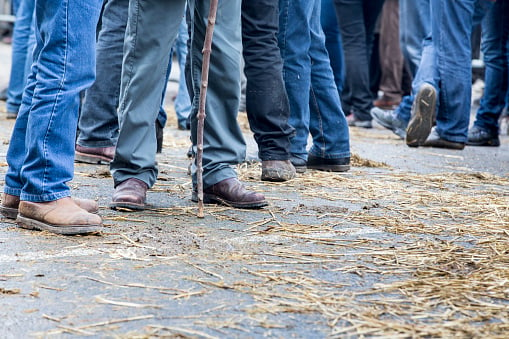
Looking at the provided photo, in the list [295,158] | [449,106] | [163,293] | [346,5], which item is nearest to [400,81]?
[346,5]

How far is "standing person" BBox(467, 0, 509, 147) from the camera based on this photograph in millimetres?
7164

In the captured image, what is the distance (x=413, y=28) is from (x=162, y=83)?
14.4 ft

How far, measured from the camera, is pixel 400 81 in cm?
1084

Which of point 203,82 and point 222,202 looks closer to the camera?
point 203,82

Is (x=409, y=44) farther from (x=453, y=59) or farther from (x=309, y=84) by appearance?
(x=309, y=84)

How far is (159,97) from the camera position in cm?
376

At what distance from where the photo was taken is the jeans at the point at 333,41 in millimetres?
7684

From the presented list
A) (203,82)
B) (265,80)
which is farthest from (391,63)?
(203,82)

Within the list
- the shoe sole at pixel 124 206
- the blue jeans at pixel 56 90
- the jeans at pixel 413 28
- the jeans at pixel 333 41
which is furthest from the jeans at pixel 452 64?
the blue jeans at pixel 56 90

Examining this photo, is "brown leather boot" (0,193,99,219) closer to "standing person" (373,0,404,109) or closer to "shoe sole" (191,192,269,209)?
"shoe sole" (191,192,269,209)

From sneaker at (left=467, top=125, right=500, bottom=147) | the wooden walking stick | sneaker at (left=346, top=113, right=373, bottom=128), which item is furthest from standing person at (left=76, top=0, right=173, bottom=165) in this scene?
sneaker at (left=346, top=113, right=373, bottom=128)

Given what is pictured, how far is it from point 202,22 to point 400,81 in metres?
7.44

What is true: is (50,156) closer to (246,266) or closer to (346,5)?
(246,266)

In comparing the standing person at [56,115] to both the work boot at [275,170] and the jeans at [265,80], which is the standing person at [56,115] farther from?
the work boot at [275,170]
